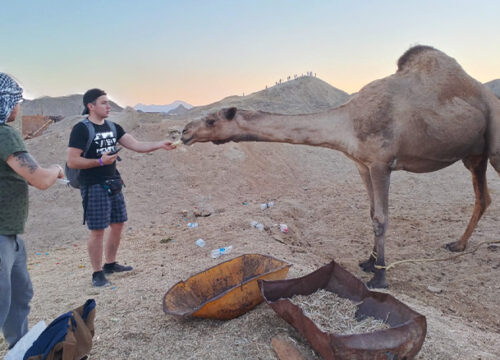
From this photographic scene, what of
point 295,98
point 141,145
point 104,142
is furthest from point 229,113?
point 295,98

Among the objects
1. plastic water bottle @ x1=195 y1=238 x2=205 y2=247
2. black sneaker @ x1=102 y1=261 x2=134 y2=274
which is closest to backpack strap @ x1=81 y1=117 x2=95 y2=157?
black sneaker @ x1=102 y1=261 x2=134 y2=274

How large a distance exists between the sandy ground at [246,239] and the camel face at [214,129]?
154 cm

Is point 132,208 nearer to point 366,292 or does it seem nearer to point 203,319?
point 203,319

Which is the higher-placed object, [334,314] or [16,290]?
[16,290]

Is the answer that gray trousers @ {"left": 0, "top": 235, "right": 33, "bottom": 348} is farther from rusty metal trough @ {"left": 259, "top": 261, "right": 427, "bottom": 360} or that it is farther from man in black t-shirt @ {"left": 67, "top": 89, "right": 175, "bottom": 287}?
rusty metal trough @ {"left": 259, "top": 261, "right": 427, "bottom": 360}

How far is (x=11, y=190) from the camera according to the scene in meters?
2.63

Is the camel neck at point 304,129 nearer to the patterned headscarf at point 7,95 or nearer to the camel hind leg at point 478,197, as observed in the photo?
the camel hind leg at point 478,197

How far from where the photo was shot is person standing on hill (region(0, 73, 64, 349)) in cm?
245

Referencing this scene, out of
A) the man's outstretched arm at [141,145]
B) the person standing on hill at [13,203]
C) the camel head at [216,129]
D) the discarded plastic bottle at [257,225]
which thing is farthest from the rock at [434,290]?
the person standing on hill at [13,203]

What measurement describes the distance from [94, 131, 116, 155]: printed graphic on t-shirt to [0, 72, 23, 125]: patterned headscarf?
1.55m

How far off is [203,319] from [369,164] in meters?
2.77

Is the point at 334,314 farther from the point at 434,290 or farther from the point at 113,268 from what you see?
the point at 113,268

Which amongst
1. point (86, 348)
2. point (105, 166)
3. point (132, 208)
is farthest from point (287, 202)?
point (86, 348)

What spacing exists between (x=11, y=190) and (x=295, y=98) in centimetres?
2488
